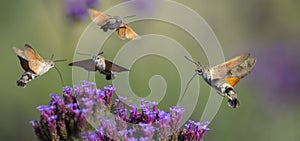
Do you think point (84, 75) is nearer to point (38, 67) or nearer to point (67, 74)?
point (38, 67)

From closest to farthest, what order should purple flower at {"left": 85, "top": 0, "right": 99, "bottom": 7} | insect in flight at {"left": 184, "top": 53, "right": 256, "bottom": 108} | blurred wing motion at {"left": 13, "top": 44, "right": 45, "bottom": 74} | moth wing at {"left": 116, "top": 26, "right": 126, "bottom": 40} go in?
blurred wing motion at {"left": 13, "top": 44, "right": 45, "bottom": 74} < insect in flight at {"left": 184, "top": 53, "right": 256, "bottom": 108} < moth wing at {"left": 116, "top": 26, "right": 126, "bottom": 40} < purple flower at {"left": 85, "top": 0, "right": 99, "bottom": 7}

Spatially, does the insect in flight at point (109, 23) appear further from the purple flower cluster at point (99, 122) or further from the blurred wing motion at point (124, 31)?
the purple flower cluster at point (99, 122)

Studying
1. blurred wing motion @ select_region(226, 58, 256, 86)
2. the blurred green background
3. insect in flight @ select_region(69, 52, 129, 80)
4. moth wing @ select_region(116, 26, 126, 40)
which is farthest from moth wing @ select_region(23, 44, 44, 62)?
the blurred green background

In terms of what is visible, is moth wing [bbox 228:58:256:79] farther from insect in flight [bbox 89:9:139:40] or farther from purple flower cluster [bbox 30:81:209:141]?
insect in flight [bbox 89:9:139:40]

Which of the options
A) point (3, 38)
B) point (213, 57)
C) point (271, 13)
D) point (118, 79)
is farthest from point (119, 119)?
point (271, 13)

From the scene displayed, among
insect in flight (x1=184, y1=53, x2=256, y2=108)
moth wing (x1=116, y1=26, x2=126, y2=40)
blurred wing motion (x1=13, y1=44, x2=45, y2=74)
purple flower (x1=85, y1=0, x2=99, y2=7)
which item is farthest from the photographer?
purple flower (x1=85, y1=0, x2=99, y2=7)
